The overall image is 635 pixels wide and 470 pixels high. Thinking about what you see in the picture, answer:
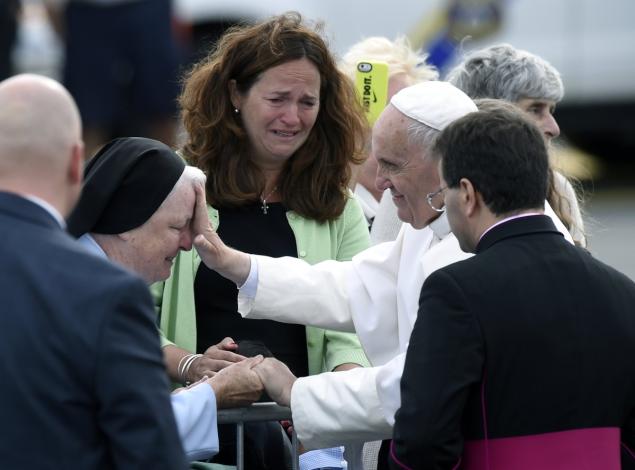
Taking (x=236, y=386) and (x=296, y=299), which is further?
(x=296, y=299)

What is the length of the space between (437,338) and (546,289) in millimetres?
290

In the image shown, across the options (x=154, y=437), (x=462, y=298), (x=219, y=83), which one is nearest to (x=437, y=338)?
(x=462, y=298)

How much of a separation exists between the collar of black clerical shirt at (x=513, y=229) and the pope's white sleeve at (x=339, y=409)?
531 mm

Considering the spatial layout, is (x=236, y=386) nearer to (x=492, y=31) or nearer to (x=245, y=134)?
(x=245, y=134)

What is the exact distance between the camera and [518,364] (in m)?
3.40

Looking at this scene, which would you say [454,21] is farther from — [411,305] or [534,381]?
[534,381]

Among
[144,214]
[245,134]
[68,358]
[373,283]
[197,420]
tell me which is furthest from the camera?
[245,134]

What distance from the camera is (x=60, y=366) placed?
9.43ft

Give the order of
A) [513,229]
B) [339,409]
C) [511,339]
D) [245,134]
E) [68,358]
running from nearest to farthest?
1. [68,358]
2. [511,339]
3. [513,229]
4. [339,409]
5. [245,134]

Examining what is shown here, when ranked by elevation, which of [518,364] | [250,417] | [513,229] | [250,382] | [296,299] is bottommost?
[250,417]

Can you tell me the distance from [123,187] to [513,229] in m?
1.09

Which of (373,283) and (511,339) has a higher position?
(511,339)

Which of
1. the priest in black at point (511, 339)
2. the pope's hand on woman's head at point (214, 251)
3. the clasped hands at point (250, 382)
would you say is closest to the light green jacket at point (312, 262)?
the pope's hand on woman's head at point (214, 251)

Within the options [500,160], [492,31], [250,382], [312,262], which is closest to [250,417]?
[250,382]
